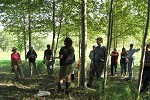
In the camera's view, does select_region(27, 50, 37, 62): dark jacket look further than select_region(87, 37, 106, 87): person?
Yes

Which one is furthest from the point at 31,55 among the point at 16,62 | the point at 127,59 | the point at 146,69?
the point at 146,69

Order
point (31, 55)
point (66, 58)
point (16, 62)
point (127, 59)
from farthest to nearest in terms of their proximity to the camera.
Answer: point (31, 55)
point (16, 62)
point (127, 59)
point (66, 58)

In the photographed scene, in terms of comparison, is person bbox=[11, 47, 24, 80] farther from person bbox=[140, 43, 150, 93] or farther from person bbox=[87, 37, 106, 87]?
person bbox=[140, 43, 150, 93]

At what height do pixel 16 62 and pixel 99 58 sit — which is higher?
pixel 99 58

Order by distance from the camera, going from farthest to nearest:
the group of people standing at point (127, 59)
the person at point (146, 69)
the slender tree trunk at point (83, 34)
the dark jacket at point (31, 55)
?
the dark jacket at point (31, 55) → the group of people standing at point (127, 59) → the slender tree trunk at point (83, 34) → the person at point (146, 69)

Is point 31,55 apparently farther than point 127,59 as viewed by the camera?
Yes

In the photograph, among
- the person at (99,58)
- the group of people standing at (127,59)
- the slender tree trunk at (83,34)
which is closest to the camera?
the slender tree trunk at (83,34)

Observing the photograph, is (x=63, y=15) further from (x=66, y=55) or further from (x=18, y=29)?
(x=66, y=55)

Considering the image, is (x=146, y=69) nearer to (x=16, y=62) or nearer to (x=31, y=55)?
(x=16, y=62)

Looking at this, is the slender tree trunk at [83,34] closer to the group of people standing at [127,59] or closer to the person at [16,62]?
the group of people standing at [127,59]

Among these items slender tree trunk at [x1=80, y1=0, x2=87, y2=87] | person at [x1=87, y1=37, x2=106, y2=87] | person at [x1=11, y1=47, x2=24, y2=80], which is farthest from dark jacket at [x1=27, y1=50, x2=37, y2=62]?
slender tree trunk at [x1=80, y1=0, x2=87, y2=87]

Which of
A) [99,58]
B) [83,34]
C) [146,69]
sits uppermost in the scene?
[83,34]

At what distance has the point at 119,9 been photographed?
807 inches

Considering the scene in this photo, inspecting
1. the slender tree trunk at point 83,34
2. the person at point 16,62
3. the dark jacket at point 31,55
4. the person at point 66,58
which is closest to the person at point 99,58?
the slender tree trunk at point 83,34
